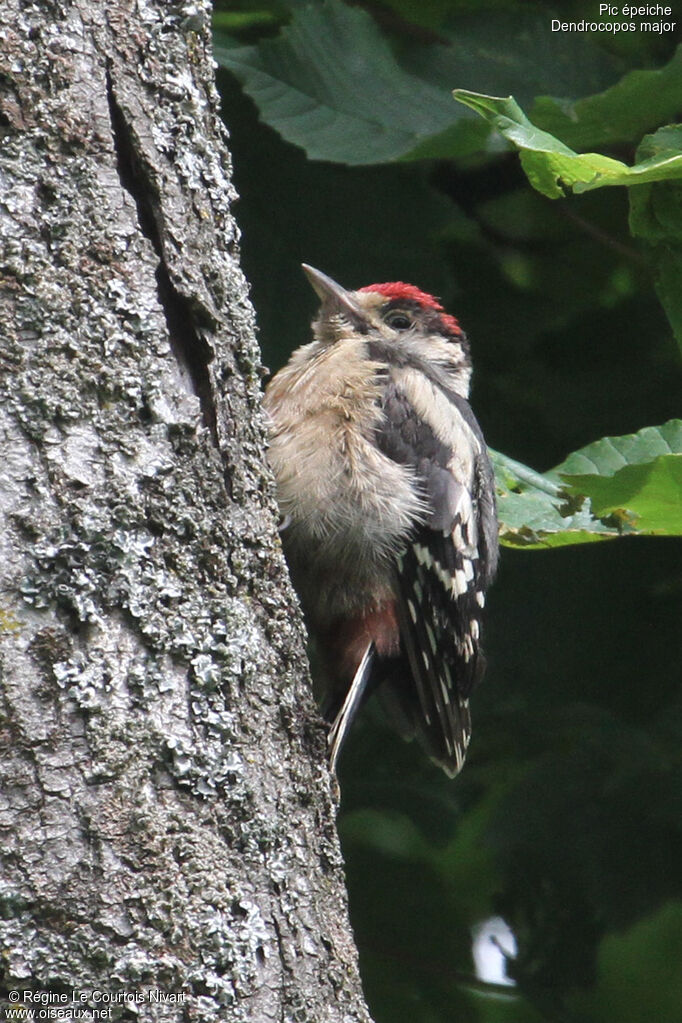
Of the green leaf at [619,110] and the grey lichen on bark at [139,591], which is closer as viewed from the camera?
the grey lichen on bark at [139,591]

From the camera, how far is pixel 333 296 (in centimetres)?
328

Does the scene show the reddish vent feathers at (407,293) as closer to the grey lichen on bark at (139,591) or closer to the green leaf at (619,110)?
the green leaf at (619,110)

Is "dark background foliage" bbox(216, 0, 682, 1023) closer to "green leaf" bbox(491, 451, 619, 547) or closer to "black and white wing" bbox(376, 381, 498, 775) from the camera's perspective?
"black and white wing" bbox(376, 381, 498, 775)

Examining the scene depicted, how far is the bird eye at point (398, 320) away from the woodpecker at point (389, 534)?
0.42m

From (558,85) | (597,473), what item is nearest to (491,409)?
(597,473)

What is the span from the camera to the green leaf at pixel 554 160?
87.1 inches

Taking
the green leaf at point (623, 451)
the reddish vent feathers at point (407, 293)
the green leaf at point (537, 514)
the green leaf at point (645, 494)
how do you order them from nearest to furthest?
the green leaf at point (645, 494)
the green leaf at point (537, 514)
the green leaf at point (623, 451)
the reddish vent feathers at point (407, 293)

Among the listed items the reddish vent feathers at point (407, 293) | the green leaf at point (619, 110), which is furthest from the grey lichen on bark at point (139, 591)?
the reddish vent feathers at point (407, 293)

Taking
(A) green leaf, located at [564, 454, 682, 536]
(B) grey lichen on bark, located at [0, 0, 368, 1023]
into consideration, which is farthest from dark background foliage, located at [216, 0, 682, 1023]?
(B) grey lichen on bark, located at [0, 0, 368, 1023]

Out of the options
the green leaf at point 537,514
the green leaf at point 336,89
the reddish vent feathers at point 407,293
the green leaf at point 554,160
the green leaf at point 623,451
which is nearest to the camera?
the green leaf at point 554,160

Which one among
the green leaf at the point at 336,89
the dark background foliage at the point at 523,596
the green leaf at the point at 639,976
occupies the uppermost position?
the green leaf at the point at 336,89

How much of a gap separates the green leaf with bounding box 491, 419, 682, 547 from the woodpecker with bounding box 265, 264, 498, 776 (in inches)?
4.9

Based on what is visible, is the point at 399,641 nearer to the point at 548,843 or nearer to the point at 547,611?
the point at 547,611

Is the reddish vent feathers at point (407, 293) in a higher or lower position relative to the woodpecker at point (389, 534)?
higher
